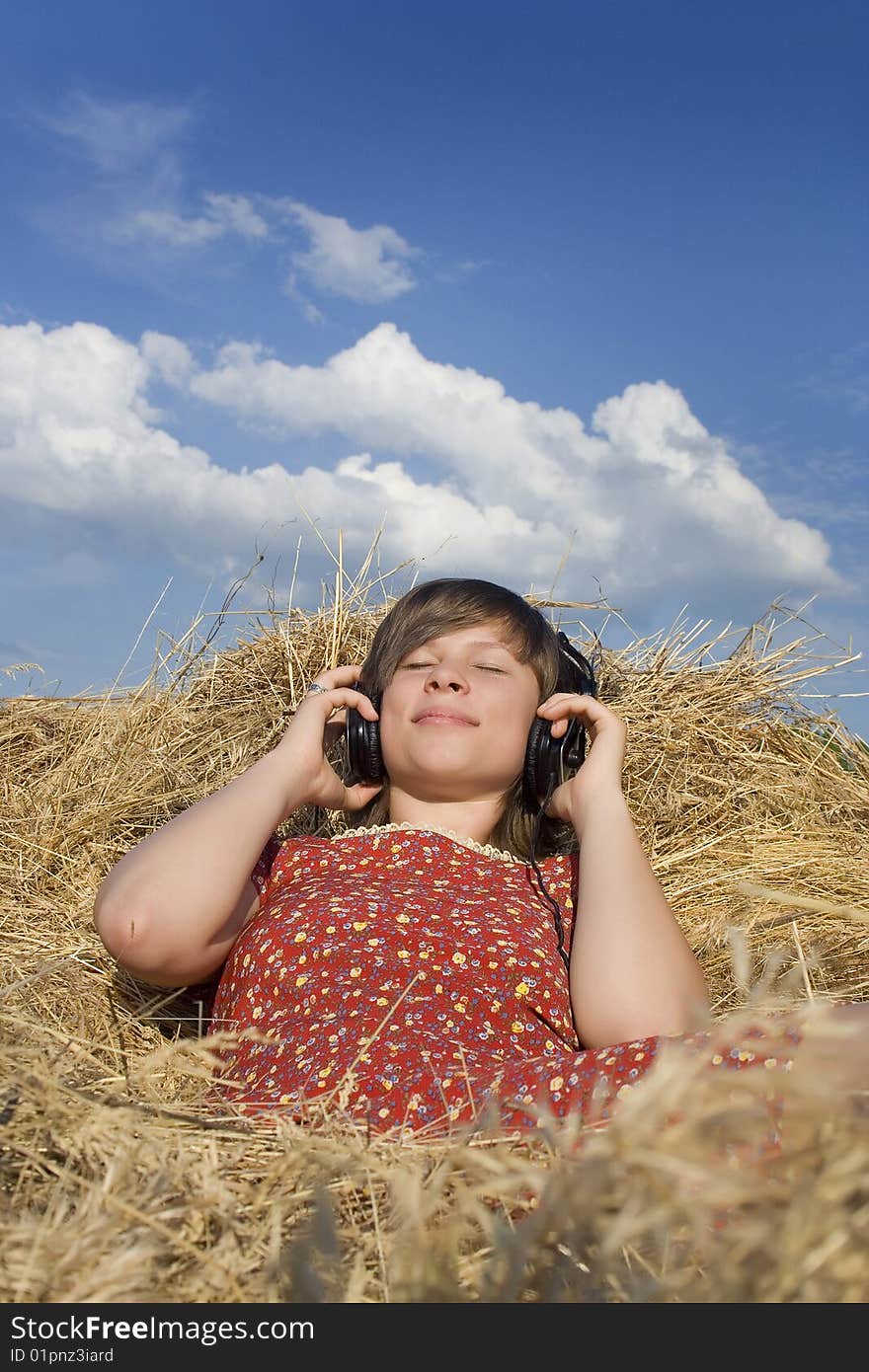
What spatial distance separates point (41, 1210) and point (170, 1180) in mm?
190

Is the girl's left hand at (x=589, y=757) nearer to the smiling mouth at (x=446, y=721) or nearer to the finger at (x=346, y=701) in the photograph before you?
the smiling mouth at (x=446, y=721)

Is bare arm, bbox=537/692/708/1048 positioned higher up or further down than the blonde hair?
further down

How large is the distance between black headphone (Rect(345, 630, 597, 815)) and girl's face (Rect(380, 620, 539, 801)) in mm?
38

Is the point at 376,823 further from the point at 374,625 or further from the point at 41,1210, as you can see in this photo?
the point at 41,1210

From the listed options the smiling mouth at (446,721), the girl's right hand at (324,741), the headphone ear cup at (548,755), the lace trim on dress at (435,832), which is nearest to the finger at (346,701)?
the girl's right hand at (324,741)

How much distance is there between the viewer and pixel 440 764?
270 centimetres

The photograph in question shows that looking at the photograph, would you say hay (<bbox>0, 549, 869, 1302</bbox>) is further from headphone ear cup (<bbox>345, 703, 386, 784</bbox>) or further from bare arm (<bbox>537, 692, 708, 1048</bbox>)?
headphone ear cup (<bbox>345, 703, 386, 784</bbox>)

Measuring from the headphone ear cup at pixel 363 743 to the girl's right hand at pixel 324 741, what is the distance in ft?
0.07

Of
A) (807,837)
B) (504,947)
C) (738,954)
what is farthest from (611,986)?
(807,837)

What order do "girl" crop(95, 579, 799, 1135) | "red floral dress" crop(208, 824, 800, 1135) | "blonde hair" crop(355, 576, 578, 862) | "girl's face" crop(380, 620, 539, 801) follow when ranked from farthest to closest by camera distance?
"blonde hair" crop(355, 576, 578, 862), "girl's face" crop(380, 620, 539, 801), "girl" crop(95, 579, 799, 1135), "red floral dress" crop(208, 824, 800, 1135)

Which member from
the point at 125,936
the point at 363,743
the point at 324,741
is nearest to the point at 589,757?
the point at 363,743

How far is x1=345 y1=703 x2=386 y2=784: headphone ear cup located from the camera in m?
2.85

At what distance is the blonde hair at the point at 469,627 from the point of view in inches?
115

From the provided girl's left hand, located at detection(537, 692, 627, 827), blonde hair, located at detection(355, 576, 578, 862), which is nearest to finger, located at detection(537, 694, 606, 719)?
girl's left hand, located at detection(537, 692, 627, 827)
